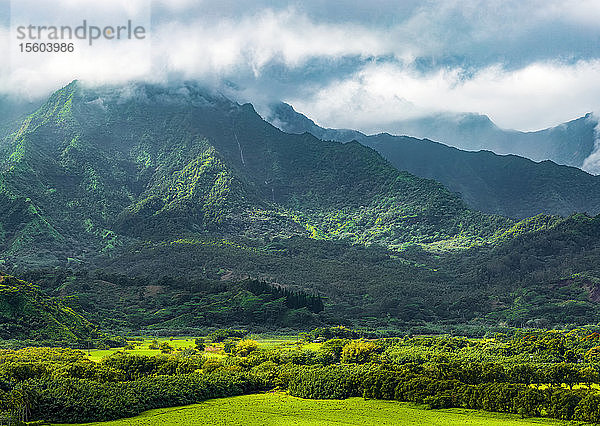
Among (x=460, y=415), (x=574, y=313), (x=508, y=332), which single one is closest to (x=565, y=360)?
(x=460, y=415)

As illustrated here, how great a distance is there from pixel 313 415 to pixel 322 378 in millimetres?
10437

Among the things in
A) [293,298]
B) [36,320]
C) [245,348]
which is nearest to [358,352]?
[245,348]

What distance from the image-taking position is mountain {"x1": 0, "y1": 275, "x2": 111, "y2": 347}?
102438 mm

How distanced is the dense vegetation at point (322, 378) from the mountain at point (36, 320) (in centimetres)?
2163

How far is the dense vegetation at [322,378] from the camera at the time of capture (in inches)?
2329

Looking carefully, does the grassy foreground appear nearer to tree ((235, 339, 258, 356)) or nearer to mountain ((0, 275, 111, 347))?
tree ((235, 339, 258, 356))

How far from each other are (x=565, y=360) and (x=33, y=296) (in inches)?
3479

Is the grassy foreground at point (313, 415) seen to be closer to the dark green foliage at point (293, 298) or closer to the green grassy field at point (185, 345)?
the green grassy field at point (185, 345)

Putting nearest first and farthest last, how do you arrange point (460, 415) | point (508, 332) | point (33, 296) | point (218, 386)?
point (460, 415) → point (218, 386) → point (33, 296) → point (508, 332)

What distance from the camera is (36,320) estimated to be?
350 feet

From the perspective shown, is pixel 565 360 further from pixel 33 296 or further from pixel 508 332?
pixel 33 296

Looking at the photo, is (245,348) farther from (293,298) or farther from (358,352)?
(293,298)

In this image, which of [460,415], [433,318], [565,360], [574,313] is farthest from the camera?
[433,318]

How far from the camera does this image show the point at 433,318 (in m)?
166
